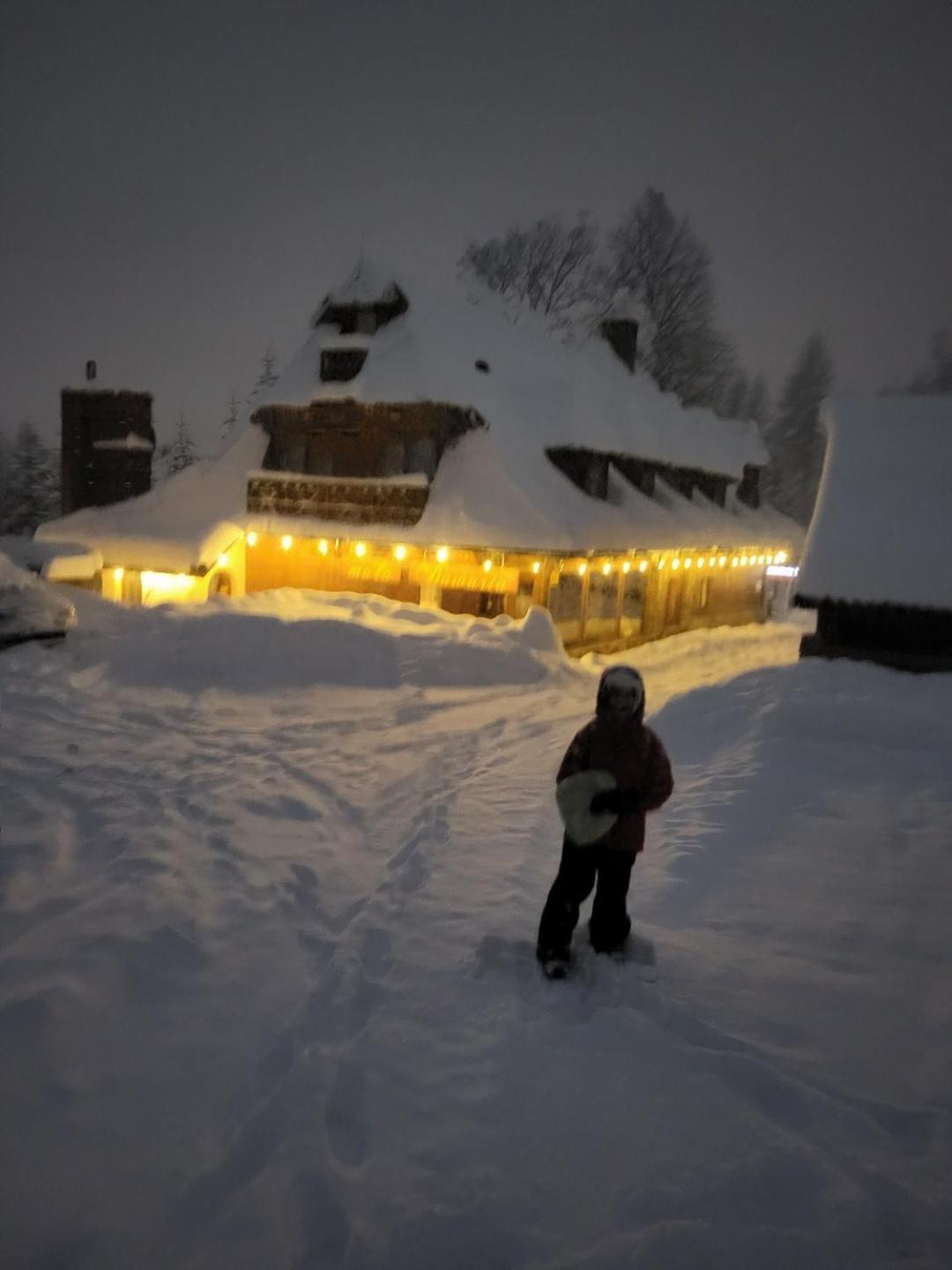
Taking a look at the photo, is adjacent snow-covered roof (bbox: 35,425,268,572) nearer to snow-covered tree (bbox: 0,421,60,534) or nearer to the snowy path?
the snowy path

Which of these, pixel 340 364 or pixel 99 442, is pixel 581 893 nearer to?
pixel 340 364

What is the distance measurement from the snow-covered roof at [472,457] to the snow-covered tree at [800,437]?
73.2 feet

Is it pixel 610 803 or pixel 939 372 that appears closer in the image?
pixel 610 803

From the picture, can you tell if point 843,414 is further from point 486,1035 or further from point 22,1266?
point 22,1266

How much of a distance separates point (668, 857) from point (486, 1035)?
2922 mm

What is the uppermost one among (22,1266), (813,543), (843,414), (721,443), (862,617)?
(721,443)

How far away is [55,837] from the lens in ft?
18.9

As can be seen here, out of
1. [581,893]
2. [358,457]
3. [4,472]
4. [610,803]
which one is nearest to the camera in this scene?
[610,803]

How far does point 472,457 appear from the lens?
19375 mm

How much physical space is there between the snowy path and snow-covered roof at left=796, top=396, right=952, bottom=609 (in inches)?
194

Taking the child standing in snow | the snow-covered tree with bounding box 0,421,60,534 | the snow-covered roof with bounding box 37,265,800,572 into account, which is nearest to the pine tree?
the snow-covered tree with bounding box 0,421,60,534

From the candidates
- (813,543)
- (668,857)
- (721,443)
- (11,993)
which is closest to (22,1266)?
(11,993)

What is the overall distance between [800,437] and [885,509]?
36439mm

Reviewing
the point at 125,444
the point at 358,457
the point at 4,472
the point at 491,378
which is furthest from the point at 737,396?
the point at 4,472
